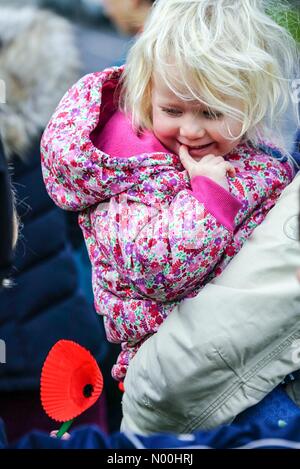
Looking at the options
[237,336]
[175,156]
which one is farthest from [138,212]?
[237,336]

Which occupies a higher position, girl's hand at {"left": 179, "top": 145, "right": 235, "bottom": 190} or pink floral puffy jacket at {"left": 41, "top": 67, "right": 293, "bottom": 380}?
girl's hand at {"left": 179, "top": 145, "right": 235, "bottom": 190}

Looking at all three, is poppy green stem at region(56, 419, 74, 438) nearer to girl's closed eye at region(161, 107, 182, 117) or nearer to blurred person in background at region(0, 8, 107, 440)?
blurred person in background at region(0, 8, 107, 440)

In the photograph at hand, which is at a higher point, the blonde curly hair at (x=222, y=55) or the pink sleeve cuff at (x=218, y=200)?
the blonde curly hair at (x=222, y=55)

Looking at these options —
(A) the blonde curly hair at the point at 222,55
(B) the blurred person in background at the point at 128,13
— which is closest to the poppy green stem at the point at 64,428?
(A) the blonde curly hair at the point at 222,55

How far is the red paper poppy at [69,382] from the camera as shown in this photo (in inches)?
52.9

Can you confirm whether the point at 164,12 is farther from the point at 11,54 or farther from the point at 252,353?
the point at 252,353

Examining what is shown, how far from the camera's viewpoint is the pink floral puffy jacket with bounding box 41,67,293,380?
1.17m

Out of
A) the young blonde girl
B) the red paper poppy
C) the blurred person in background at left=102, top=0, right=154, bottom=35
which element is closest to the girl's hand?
the young blonde girl

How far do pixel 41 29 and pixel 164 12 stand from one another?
0.73 feet

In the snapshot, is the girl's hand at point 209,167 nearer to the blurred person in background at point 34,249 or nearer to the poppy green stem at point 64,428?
the blurred person in background at point 34,249

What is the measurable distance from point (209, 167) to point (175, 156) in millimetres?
69

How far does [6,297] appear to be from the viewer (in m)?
1.46

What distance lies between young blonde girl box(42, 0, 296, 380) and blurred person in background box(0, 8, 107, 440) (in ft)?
0.28

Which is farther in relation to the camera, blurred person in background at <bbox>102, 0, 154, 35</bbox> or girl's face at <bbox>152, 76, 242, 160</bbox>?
blurred person in background at <bbox>102, 0, 154, 35</bbox>
